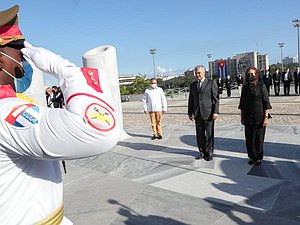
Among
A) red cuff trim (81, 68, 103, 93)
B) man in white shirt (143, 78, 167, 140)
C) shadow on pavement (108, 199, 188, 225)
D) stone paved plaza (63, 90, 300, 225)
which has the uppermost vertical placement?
red cuff trim (81, 68, 103, 93)

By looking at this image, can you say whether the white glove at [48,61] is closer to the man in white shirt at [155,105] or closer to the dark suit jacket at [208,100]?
the dark suit jacket at [208,100]

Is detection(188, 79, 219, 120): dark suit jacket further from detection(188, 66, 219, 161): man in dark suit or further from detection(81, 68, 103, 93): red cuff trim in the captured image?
detection(81, 68, 103, 93): red cuff trim

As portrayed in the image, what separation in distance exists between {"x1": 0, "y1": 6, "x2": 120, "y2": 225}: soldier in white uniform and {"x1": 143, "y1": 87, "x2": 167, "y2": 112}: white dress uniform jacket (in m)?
6.41

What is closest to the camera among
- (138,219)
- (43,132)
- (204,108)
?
(43,132)

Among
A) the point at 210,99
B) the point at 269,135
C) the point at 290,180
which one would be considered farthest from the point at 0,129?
the point at 269,135

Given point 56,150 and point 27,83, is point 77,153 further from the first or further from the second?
point 27,83

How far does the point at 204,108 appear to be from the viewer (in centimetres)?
541

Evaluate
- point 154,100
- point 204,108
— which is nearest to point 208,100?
point 204,108

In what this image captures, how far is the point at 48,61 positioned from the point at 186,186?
3517mm

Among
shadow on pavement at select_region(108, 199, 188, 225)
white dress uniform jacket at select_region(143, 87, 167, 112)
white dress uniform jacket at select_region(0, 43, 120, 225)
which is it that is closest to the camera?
white dress uniform jacket at select_region(0, 43, 120, 225)

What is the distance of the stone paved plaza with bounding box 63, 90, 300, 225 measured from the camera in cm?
337

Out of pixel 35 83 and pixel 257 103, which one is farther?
pixel 257 103

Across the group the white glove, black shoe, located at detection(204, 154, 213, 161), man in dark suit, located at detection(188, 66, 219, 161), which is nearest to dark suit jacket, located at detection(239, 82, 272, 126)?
man in dark suit, located at detection(188, 66, 219, 161)

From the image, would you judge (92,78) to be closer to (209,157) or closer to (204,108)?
(204,108)
